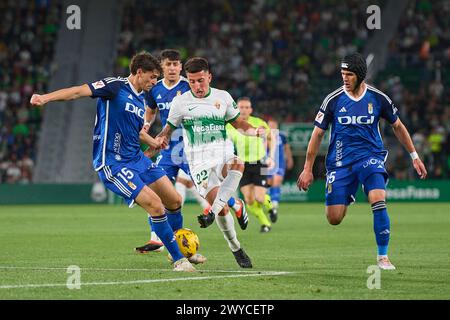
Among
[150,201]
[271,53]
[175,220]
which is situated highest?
[271,53]

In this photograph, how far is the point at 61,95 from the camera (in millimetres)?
10461

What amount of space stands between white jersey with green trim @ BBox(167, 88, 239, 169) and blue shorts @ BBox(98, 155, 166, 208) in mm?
832

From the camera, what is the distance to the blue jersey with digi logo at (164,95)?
14586 millimetres

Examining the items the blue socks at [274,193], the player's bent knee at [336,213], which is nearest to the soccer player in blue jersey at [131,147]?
the player's bent knee at [336,213]

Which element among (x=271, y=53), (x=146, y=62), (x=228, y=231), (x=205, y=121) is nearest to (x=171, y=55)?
(x=205, y=121)

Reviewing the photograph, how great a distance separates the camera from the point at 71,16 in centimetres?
3725

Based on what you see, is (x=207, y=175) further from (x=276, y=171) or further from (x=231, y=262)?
(x=276, y=171)

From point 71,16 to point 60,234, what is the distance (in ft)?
65.4

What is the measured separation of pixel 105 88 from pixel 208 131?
1731mm

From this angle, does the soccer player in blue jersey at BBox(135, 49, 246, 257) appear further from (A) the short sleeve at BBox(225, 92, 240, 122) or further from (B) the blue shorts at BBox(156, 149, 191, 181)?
(A) the short sleeve at BBox(225, 92, 240, 122)
